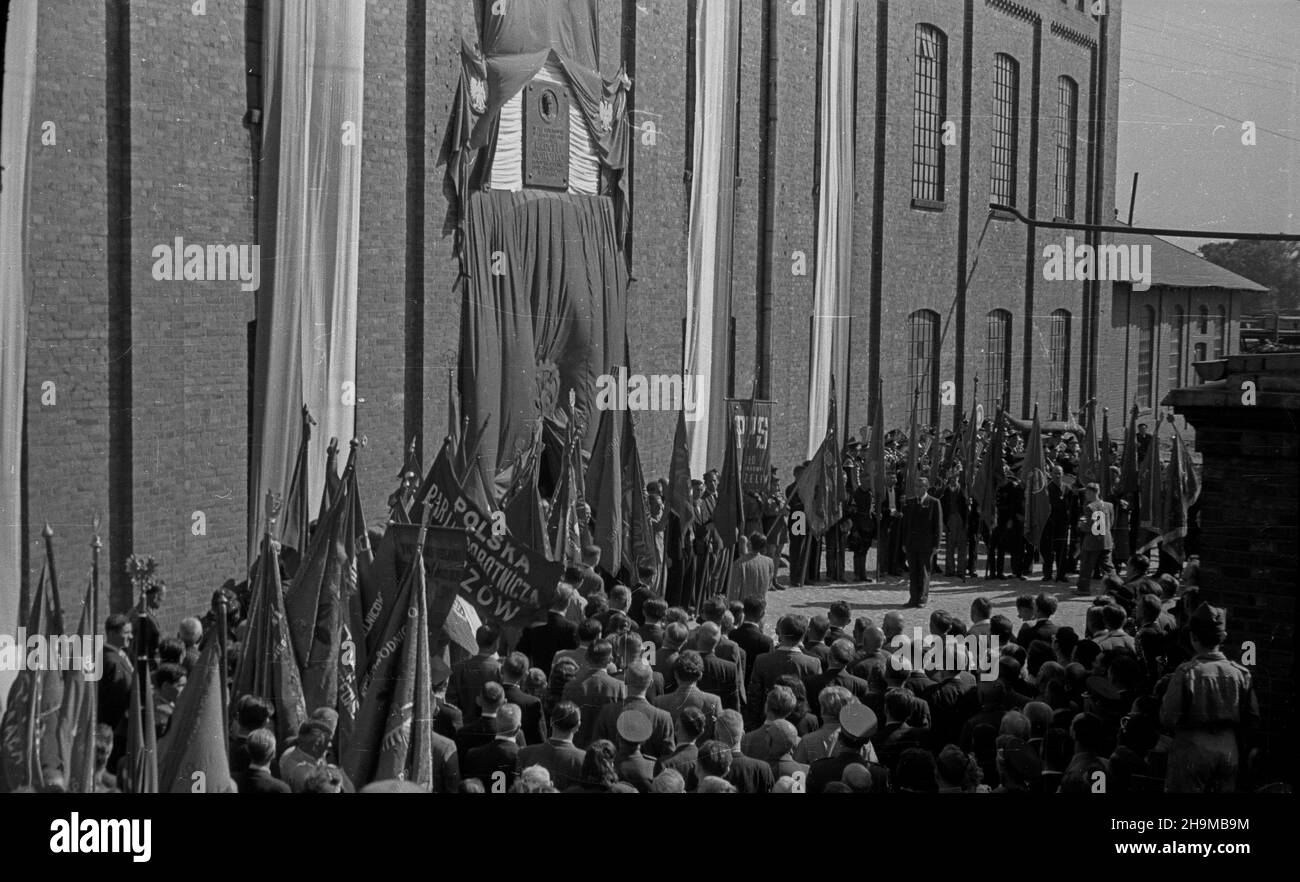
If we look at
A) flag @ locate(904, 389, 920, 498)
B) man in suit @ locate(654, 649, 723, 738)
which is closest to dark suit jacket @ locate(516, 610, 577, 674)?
man in suit @ locate(654, 649, 723, 738)

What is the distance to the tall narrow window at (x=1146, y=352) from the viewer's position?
11.1 metres

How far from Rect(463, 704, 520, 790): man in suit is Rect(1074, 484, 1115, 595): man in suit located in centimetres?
560

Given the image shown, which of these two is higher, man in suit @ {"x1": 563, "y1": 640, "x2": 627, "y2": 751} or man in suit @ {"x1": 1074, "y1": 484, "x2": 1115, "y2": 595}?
man in suit @ {"x1": 1074, "y1": 484, "x2": 1115, "y2": 595}

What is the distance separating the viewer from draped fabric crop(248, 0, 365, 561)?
1131 cm

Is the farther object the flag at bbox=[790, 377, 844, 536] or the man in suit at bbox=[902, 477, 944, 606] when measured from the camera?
the flag at bbox=[790, 377, 844, 536]

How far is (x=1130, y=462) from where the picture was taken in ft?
40.6

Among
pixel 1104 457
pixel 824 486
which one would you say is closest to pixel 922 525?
pixel 824 486

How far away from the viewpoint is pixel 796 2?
12.4m

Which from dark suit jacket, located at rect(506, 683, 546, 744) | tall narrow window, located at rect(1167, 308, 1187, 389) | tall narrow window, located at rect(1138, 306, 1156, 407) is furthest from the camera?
tall narrow window, located at rect(1138, 306, 1156, 407)

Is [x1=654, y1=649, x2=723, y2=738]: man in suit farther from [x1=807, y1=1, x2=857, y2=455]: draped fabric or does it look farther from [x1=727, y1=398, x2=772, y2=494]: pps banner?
[x1=807, y1=1, x2=857, y2=455]: draped fabric

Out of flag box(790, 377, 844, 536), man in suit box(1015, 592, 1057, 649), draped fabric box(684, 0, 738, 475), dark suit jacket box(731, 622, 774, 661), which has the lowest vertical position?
dark suit jacket box(731, 622, 774, 661)

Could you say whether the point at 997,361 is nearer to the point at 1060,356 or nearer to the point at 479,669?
the point at 1060,356

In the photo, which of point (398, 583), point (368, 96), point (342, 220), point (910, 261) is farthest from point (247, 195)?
point (910, 261)

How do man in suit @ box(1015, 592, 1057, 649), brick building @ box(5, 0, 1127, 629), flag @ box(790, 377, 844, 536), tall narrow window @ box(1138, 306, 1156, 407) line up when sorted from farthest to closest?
flag @ box(790, 377, 844, 536)
tall narrow window @ box(1138, 306, 1156, 407)
brick building @ box(5, 0, 1127, 629)
man in suit @ box(1015, 592, 1057, 649)
